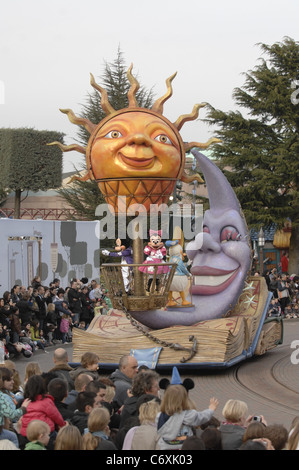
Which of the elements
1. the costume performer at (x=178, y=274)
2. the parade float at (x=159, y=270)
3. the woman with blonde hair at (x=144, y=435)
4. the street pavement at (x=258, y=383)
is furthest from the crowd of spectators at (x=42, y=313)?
the woman with blonde hair at (x=144, y=435)

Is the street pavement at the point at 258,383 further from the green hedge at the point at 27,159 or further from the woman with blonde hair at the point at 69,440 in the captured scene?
the green hedge at the point at 27,159

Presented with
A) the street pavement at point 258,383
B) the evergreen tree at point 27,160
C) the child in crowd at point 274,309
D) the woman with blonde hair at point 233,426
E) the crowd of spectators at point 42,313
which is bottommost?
the child in crowd at point 274,309

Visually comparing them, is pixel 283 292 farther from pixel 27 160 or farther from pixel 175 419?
pixel 27 160

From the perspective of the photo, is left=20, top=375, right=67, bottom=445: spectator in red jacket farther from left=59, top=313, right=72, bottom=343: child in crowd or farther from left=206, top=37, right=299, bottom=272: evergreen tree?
left=206, top=37, right=299, bottom=272: evergreen tree

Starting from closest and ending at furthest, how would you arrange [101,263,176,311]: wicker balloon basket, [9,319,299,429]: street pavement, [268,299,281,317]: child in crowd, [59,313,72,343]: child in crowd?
[9,319,299,429]: street pavement < [101,263,176,311]: wicker balloon basket < [59,313,72,343]: child in crowd < [268,299,281,317]: child in crowd

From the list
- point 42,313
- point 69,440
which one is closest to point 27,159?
point 42,313

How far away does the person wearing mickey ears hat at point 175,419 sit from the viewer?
19.1 ft

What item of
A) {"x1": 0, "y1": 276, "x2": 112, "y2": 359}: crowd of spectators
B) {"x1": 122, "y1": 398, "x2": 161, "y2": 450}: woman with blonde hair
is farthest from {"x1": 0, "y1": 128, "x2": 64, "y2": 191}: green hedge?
{"x1": 122, "y1": 398, "x2": 161, "y2": 450}: woman with blonde hair

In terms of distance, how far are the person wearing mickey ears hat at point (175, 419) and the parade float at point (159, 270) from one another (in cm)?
621

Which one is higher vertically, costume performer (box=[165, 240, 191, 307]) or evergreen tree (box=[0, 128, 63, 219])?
evergreen tree (box=[0, 128, 63, 219])

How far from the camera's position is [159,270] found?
498 inches

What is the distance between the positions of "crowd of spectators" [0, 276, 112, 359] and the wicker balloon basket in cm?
233

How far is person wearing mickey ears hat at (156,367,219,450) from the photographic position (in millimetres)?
5812
